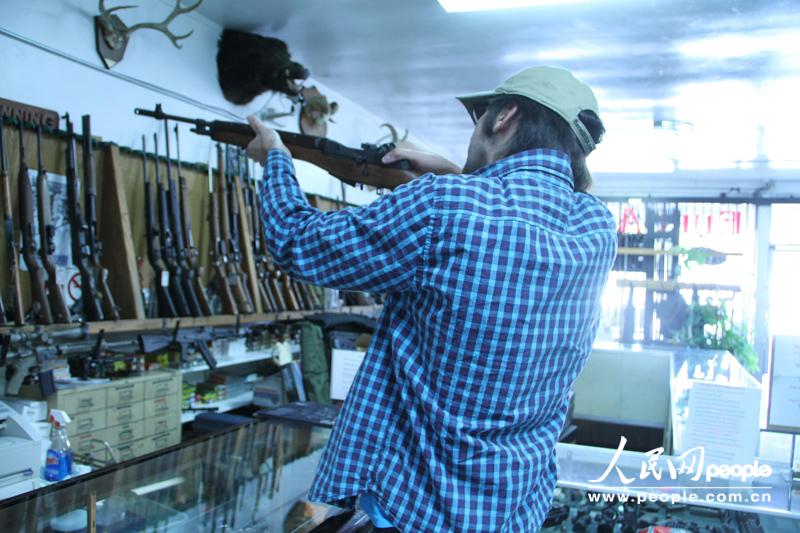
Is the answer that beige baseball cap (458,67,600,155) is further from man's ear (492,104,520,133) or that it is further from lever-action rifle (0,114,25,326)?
lever-action rifle (0,114,25,326)

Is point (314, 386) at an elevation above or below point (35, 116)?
below

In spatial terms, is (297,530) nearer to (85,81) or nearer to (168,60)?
(85,81)

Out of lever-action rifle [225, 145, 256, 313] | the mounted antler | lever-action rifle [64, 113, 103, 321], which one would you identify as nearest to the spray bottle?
lever-action rifle [64, 113, 103, 321]

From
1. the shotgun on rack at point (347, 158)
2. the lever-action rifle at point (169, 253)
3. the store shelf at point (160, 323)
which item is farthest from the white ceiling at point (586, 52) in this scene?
the shotgun on rack at point (347, 158)

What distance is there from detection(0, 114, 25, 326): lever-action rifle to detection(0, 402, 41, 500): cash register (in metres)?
0.76

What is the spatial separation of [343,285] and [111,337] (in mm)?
2906

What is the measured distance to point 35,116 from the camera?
10.2 feet

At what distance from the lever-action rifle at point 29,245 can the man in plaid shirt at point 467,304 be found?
2231 mm

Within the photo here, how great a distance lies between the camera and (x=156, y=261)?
143 inches

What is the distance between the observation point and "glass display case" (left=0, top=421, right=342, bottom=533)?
1392 mm

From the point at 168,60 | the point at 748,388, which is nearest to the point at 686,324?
the point at 748,388

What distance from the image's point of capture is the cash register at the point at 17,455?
2047 millimetres

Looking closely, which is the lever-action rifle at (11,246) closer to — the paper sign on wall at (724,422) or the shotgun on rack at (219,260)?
the shotgun on rack at (219,260)

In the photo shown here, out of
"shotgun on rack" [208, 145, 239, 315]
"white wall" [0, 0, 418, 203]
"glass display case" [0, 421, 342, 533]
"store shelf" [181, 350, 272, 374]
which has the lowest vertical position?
"store shelf" [181, 350, 272, 374]
